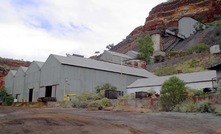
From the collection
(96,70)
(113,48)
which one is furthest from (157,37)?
(96,70)

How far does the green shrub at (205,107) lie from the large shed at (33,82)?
102 feet

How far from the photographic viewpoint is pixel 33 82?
45.8 m

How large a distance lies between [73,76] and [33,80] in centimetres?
981

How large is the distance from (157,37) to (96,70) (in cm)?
4351

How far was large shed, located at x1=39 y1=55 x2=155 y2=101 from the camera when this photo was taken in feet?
128

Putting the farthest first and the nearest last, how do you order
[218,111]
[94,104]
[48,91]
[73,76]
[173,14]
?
1. [173,14]
2. [48,91]
3. [73,76]
4. [94,104]
5. [218,111]

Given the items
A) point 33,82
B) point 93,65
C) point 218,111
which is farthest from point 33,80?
point 218,111

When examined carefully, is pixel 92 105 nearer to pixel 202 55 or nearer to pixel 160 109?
pixel 160 109

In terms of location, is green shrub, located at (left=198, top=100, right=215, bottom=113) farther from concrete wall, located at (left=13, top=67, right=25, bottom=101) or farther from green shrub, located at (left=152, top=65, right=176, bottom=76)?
concrete wall, located at (left=13, top=67, right=25, bottom=101)

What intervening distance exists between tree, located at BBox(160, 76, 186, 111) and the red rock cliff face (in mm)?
72379

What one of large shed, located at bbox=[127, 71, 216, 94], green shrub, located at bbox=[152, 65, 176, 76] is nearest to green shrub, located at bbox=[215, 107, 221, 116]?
large shed, located at bbox=[127, 71, 216, 94]

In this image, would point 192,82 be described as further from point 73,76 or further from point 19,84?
point 19,84

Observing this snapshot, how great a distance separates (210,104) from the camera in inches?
717

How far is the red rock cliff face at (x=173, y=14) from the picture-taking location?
9800 cm
